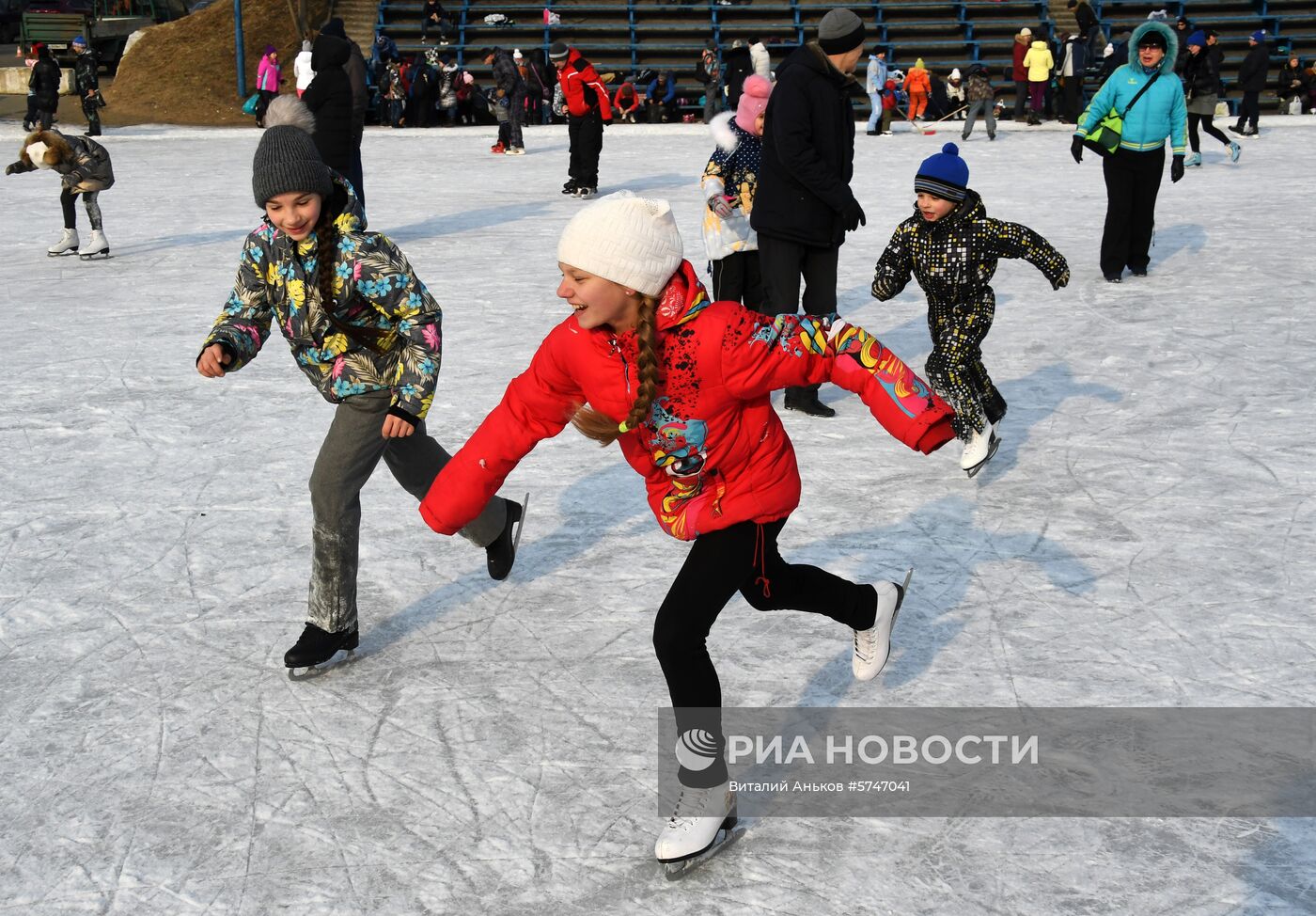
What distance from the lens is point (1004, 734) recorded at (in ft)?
10.6

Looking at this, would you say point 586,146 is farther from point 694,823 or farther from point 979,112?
point 694,823

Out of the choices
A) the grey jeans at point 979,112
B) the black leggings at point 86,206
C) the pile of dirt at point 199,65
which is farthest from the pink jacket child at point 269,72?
the black leggings at point 86,206

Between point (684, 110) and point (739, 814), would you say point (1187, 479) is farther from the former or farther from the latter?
point (684, 110)

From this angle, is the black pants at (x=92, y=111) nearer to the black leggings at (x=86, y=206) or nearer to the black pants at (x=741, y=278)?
the black leggings at (x=86, y=206)

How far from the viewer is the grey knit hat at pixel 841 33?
5.20 m

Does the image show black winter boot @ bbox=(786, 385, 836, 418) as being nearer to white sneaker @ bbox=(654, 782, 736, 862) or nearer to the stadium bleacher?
white sneaker @ bbox=(654, 782, 736, 862)

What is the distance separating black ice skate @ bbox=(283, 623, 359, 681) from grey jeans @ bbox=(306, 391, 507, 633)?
0.07 ft

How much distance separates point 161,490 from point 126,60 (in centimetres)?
2475

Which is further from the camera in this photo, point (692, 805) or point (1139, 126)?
point (1139, 126)

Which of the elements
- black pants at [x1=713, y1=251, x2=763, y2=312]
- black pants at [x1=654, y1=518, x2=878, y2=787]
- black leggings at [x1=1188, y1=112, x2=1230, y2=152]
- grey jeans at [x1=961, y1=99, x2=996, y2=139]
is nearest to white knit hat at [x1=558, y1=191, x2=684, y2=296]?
black pants at [x1=654, y1=518, x2=878, y2=787]

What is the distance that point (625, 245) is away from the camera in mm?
2592

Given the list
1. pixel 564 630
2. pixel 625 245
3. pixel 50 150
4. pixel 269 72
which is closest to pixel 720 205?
pixel 564 630

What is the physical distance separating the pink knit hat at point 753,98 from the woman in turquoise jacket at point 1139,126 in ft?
9.21

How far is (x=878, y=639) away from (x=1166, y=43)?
6.24 metres
